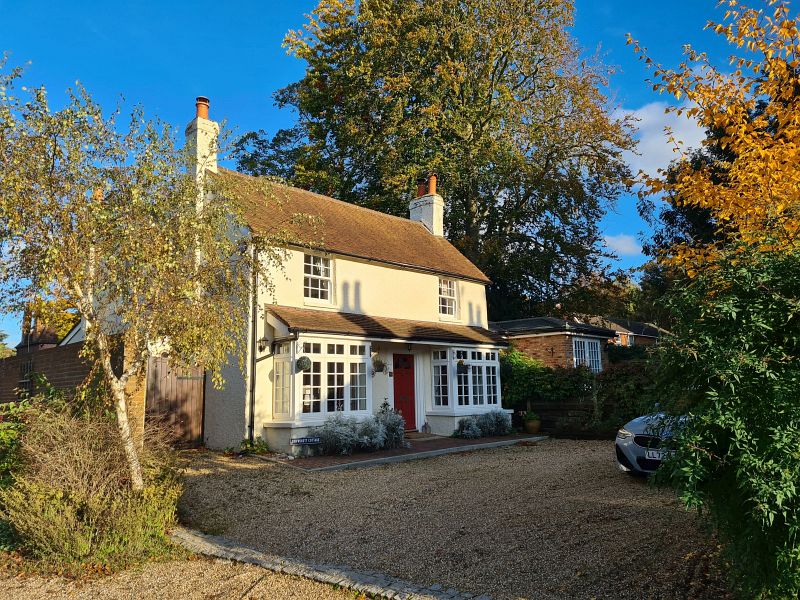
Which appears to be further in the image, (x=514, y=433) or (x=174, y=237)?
(x=514, y=433)

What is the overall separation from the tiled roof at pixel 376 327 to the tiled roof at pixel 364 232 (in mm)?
1757

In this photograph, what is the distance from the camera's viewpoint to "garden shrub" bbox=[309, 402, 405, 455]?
13.7 metres

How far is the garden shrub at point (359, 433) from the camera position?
45.0 feet

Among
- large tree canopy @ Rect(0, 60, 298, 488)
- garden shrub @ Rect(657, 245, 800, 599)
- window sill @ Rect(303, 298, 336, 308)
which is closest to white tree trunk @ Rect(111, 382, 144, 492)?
large tree canopy @ Rect(0, 60, 298, 488)

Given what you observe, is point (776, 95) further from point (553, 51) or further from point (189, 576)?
point (553, 51)

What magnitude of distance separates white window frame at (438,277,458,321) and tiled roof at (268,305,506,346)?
44 cm

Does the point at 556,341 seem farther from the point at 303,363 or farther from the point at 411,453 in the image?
the point at 303,363

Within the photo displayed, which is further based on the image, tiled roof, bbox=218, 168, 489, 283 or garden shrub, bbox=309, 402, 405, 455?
tiled roof, bbox=218, 168, 489, 283

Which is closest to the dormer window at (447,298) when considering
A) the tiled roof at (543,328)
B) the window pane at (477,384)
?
the window pane at (477,384)

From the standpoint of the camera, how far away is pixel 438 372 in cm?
1836

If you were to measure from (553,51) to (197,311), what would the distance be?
983 inches

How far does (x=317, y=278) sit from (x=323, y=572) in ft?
37.0

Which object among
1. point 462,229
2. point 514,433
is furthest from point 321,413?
point 462,229

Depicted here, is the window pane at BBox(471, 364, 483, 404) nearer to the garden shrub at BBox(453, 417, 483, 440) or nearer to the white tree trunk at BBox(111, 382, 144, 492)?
the garden shrub at BBox(453, 417, 483, 440)
